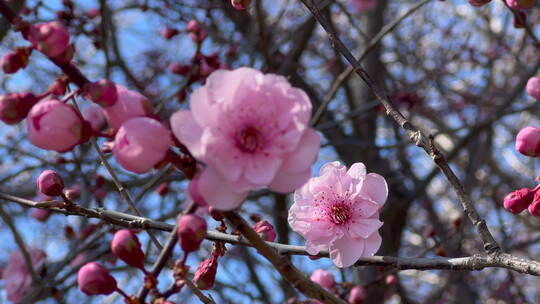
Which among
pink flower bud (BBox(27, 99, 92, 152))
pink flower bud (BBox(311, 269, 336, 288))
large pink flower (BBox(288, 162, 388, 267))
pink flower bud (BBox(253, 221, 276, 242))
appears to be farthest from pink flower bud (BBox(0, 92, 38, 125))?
pink flower bud (BBox(311, 269, 336, 288))

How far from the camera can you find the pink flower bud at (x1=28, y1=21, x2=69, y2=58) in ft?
3.45

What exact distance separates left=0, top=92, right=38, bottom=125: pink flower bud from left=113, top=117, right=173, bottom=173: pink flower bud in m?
0.21

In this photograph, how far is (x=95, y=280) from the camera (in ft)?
3.95

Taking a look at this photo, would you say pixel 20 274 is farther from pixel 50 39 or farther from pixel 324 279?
pixel 50 39

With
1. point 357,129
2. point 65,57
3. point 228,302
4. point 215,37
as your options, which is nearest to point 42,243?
point 228,302

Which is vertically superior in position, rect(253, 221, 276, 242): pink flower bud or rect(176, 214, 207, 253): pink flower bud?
rect(253, 221, 276, 242): pink flower bud

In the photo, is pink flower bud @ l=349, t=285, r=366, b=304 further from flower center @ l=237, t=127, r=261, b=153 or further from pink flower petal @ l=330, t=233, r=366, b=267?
flower center @ l=237, t=127, r=261, b=153

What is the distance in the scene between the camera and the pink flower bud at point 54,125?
106cm

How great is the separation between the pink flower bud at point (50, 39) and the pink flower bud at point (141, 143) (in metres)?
0.19

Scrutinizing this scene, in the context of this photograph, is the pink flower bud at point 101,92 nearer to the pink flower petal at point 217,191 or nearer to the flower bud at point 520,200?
the pink flower petal at point 217,191

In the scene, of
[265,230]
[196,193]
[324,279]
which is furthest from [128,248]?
[324,279]

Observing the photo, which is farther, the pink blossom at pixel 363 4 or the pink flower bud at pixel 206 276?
the pink blossom at pixel 363 4

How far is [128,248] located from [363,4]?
17.5 feet

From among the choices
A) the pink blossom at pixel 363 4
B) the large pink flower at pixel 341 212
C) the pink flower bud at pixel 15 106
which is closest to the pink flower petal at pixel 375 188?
the large pink flower at pixel 341 212
